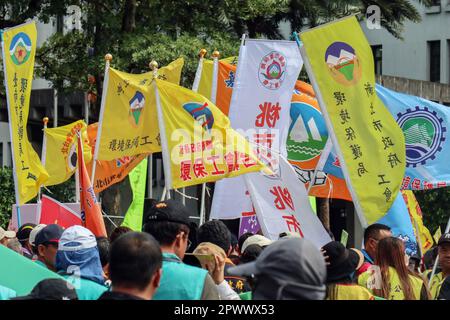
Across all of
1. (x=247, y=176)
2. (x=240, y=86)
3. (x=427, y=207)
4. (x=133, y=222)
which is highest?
(x=240, y=86)

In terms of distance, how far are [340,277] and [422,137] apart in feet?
21.0

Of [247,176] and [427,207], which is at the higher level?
[247,176]

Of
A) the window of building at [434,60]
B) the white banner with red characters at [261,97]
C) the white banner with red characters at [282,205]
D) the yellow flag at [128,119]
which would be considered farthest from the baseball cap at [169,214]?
the window of building at [434,60]

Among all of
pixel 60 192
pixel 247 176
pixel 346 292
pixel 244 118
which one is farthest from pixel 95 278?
pixel 60 192

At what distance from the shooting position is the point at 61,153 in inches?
689

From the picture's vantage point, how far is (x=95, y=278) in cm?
604

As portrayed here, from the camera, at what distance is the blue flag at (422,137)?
11.8 meters

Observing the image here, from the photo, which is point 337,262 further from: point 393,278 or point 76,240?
point 393,278

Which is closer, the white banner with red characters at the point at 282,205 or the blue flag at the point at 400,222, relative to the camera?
the white banner with red characters at the point at 282,205

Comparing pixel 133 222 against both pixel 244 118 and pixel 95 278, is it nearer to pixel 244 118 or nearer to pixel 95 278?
pixel 244 118

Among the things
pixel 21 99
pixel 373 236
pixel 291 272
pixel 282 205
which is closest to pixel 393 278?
pixel 373 236

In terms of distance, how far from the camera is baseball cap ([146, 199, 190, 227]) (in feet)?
18.1

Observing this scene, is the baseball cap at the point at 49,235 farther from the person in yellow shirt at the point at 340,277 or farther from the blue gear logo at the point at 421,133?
the blue gear logo at the point at 421,133
